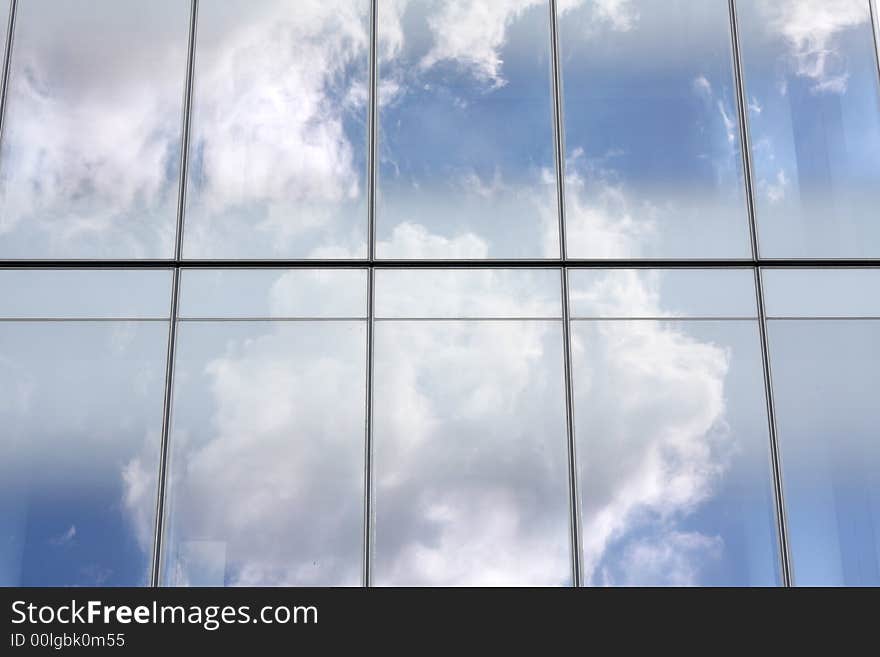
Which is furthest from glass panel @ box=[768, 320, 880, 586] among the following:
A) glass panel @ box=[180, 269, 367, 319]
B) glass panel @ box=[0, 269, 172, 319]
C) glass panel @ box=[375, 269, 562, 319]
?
glass panel @ box=[0, 269, 172, 319]

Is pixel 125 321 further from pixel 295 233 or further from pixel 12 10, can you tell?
pixel 12 10

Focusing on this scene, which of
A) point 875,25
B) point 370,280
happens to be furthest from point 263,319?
point 875,25

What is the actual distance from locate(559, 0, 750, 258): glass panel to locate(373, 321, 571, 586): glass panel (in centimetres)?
152

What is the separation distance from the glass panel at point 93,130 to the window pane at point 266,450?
1248 mm

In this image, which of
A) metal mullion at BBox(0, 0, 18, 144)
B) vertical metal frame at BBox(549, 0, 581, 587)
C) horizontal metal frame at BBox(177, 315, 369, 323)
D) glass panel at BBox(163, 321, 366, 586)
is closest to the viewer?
glass panel at BBox(163, 321, 366, 586)

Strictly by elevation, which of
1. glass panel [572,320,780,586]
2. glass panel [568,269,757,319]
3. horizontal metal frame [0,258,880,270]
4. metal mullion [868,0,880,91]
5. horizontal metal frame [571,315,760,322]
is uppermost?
metal mullion [868,0,880,91]

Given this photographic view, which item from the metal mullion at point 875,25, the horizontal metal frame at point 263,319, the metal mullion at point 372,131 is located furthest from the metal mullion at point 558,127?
the metal mullion at point 875,25

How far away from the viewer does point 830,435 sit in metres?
11.5

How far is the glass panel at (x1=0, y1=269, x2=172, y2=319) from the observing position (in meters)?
11.9

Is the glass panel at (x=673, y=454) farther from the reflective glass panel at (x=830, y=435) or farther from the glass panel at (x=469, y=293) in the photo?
the glass panel at (x=469, y=293)

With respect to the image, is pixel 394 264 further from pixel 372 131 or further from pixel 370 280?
→ pixel 372 131

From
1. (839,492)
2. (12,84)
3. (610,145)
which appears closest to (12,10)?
(12,84)

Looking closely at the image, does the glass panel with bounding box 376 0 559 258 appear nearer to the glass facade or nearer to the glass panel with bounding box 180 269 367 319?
the glass facade
